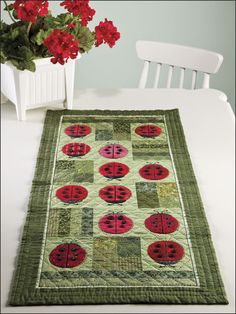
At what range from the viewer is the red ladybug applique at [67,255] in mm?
1654

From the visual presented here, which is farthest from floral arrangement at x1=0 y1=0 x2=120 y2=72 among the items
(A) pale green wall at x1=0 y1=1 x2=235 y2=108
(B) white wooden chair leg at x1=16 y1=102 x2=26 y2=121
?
(A) pale green wall at x1=0 y1=1 x2=235 y2=108

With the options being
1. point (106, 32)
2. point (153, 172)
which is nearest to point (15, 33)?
A: point (106, 32)

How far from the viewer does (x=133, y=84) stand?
3822mm

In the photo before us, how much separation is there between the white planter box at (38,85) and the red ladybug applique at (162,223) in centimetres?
72

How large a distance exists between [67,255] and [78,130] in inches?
28.0

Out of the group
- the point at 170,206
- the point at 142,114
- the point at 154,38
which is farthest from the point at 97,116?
the point at 154,38

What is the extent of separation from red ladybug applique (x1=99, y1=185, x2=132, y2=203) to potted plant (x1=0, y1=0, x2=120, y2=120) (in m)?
0.47

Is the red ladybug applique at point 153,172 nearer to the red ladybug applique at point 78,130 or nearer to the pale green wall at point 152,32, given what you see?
the red ladybug applique at point 78,130

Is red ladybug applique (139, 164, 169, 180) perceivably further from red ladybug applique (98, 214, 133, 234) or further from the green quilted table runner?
red ladybug applique (98, 214, 133, 234)

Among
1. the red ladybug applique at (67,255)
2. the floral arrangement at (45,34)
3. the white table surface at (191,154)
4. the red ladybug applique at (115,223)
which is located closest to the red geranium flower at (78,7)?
the floral arrangement at (45,34)

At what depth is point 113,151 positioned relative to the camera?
7.16 ft

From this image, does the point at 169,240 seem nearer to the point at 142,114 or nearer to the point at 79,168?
the point at 79,168

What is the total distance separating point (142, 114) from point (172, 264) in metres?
0.87

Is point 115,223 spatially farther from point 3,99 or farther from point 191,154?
A: point 3,99
